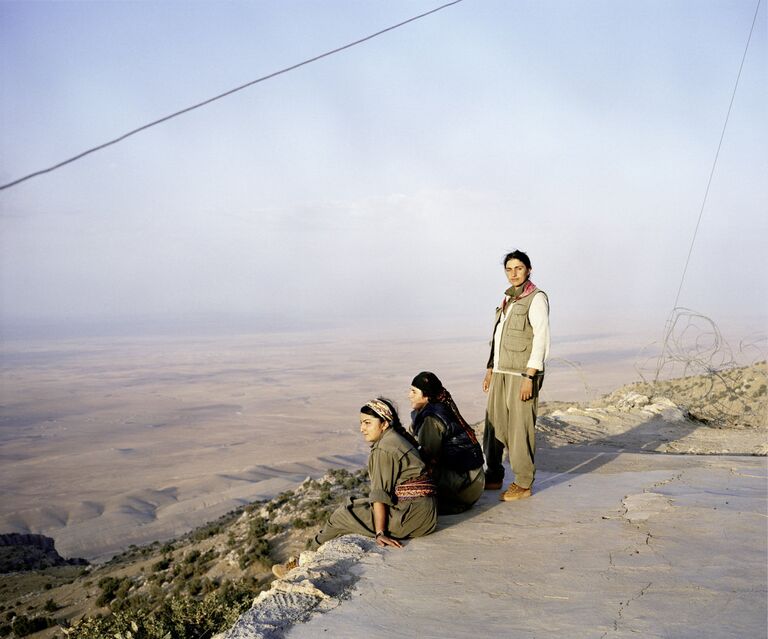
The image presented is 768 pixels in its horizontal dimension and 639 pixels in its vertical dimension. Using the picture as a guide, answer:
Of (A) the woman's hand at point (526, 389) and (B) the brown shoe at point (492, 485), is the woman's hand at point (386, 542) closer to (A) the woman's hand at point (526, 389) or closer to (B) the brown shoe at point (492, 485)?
(A) the woman's hand at point (526, 389)

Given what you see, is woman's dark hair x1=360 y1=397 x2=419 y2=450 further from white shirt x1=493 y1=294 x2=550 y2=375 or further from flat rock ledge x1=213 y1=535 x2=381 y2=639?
white shirt x1=493 y1=294 x2=550 y2=375

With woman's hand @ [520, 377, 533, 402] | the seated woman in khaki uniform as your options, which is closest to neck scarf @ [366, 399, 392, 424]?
the seated woman in khaki uniform

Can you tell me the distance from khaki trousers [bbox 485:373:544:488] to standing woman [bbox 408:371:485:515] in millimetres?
447

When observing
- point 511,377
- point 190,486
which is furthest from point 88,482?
point 511,377

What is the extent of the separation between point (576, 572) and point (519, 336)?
7.13 feet

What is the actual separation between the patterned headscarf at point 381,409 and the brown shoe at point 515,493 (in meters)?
1.74

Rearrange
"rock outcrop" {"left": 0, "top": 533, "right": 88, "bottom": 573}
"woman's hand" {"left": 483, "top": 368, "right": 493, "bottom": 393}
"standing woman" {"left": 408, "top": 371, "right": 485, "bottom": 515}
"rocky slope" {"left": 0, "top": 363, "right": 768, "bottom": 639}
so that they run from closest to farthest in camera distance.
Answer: "standing woman" {"left": 408, "top": 371, "right": 485, "bottom": 515}
"woman's hand" {"left": 483, "top": 368, "right": 493, "bottom": 393}
"rocky slope" {"left": 0, "top": 363, "right": 768, "bottom": 639}
"rock outcrop" {"left": 0, "top": 533, "right": 88, "bottom": 573}

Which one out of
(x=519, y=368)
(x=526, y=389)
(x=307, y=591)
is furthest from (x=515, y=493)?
(x=307, y=591)

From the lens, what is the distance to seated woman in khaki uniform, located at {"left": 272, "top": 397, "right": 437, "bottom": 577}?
15.4 ft

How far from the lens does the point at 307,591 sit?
3869mm

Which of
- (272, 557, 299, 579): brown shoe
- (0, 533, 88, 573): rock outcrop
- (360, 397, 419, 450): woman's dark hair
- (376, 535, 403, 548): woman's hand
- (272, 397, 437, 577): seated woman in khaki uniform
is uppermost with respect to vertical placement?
(360, 397, 419, 450): woman's dark hair

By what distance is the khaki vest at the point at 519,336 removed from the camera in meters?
5.71

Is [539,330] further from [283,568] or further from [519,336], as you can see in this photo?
[283,568]

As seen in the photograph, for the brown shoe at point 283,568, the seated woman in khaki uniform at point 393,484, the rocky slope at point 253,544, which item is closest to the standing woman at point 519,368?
the seated woman in khaki uniform at point 393,484
